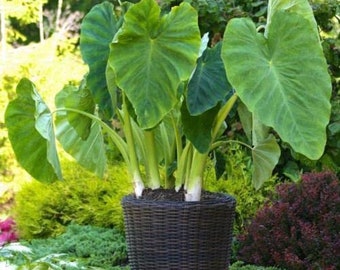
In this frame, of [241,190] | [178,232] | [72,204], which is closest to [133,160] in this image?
[178,232]

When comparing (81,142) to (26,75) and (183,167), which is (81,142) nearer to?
(183,167)

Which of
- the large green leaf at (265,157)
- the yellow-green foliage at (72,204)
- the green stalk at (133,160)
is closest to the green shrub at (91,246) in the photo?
the yellow-green foliage at (72,204)

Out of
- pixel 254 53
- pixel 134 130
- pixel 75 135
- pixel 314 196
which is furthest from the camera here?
pixel 314 196

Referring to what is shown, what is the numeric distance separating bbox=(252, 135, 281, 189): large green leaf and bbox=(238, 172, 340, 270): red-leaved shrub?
748mm

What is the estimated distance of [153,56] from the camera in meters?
3.25

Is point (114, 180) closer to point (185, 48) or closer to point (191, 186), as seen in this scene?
point (191, 186)

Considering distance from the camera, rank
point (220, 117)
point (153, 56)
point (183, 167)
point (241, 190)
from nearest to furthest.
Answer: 1. point (153, 56)
2. point (220, 117)
3. point (183, 167)
4. point (241, 190)

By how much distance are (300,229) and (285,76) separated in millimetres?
1502

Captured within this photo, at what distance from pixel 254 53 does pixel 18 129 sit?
4.42ft

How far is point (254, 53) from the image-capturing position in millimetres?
3143

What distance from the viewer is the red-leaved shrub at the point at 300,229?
14.0 ft

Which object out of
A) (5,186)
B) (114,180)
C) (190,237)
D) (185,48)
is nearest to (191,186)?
(190,237)

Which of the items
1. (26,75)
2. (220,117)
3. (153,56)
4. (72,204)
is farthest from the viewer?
(26,75)

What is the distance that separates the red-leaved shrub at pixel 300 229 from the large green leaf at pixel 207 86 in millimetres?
1306
